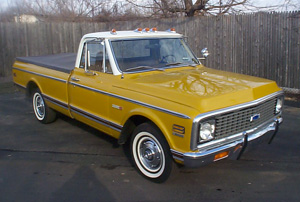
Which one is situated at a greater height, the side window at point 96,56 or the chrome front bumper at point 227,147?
the side window at point 96,56

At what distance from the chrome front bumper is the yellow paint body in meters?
0.12

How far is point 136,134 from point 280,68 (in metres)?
6.29

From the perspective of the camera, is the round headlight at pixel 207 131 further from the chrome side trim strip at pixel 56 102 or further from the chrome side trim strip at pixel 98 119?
the chrome side trim strip at pixel 56 102

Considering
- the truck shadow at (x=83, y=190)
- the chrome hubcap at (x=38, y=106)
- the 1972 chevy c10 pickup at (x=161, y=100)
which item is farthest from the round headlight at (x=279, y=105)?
the chrome hubcap at (x=38, y=106)

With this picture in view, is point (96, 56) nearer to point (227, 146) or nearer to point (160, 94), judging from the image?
point (160, 94)

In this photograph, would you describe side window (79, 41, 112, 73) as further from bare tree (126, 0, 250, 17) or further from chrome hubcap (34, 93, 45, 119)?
bare tree (126, 0, 250, 17)

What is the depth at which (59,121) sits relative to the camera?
7.23 m

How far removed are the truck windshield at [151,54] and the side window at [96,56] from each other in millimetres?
183

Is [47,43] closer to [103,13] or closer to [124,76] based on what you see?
[103,13]

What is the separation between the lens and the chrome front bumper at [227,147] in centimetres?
356

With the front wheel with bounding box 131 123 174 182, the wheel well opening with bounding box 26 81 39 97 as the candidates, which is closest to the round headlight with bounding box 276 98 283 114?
the front wheel with bounding box 131 123 174 182

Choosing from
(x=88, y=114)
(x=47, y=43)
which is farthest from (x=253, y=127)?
(x=47, y=43)

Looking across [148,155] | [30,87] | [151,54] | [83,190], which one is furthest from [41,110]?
[148,155]

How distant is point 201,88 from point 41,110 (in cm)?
425
